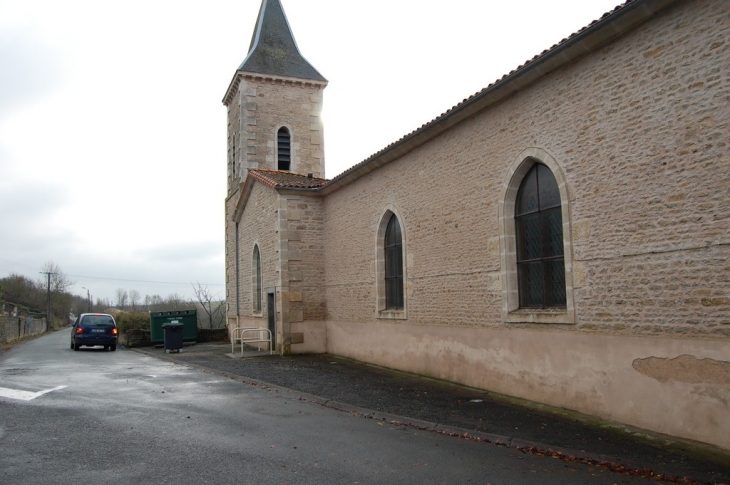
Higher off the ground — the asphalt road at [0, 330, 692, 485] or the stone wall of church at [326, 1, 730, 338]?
the stone wall of church at [326, 1, 730, 338]

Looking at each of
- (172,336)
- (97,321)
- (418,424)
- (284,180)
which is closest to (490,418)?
(418,424)

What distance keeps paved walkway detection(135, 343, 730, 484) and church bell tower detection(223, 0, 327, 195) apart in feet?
38.5

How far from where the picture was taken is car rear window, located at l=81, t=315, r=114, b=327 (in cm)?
2061

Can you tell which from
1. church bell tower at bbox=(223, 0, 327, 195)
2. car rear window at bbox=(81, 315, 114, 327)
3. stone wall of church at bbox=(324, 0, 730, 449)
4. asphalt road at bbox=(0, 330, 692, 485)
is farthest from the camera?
church bell tower at bbox=(223, 0, 327, 195)

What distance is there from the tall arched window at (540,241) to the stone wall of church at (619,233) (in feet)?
1.25

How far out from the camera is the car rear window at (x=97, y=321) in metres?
20.6

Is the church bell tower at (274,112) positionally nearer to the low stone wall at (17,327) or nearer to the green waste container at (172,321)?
the green waste container at (172,321)

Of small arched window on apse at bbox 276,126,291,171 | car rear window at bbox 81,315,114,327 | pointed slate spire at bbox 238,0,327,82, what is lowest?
car rear window at bbox 81,315,114,327

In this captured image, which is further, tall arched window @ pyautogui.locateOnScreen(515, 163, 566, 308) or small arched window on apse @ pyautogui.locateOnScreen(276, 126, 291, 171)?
small arched window on apse @ pyautogui.locateOnScreen(276, 126, 291, 171)

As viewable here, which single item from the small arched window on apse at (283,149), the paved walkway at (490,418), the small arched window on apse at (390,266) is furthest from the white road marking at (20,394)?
the small arched window on apse at (283,149)

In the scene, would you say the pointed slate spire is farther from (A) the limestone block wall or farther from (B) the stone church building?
(B) the stone church building

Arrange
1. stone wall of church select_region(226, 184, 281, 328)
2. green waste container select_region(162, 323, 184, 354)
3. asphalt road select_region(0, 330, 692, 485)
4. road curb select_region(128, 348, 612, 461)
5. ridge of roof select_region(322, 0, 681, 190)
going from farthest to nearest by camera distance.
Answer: green waste container select_region(162, 323, 184, 354), stone wall of church select_region(226, 184, 281, 328), ridge of roof select_region(322, 0, 681, 190), road curb select_region(128, 348, 612, 461), asphalt road select_region(0, 330, 692, 485)

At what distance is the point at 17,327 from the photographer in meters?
36.9

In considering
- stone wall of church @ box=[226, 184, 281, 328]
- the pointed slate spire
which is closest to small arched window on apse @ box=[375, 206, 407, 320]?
stone wall of church @ box=[226, 184, 281, 328]
